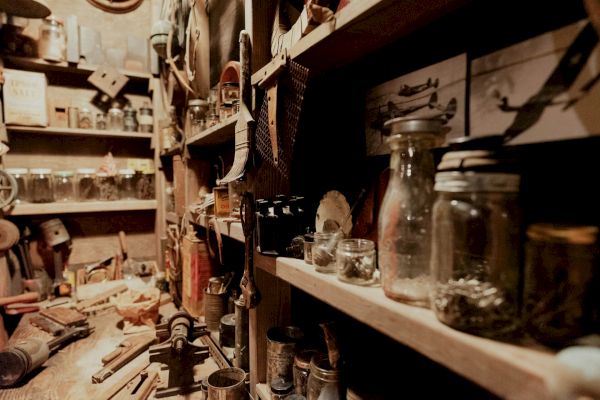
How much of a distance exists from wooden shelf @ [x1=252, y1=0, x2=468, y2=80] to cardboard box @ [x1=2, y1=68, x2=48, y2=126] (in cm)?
229

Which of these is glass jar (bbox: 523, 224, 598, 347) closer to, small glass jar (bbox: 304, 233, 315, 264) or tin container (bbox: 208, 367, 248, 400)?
small glass jar (bbox: 304, 233, 315, 264)

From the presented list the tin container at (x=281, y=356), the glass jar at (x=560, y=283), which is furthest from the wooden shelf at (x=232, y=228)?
the glass jar at (x=560, y=283)

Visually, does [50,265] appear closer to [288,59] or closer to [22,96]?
[22,96]

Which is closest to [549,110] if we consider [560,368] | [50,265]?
[560,368]

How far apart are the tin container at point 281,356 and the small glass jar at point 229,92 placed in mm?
858

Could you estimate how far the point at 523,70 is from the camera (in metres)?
0.56

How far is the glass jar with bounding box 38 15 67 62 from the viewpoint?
2.26m

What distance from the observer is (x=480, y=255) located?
41 centimetres

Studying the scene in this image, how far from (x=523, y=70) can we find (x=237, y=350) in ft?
3.89

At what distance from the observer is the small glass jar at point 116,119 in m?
A: 2.65

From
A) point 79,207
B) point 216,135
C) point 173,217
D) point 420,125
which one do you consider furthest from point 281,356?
point 79,207

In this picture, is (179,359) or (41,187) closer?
(179,359)

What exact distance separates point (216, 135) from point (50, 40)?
67.1 inches

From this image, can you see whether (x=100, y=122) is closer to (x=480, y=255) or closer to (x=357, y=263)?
(x=357, y=263)
